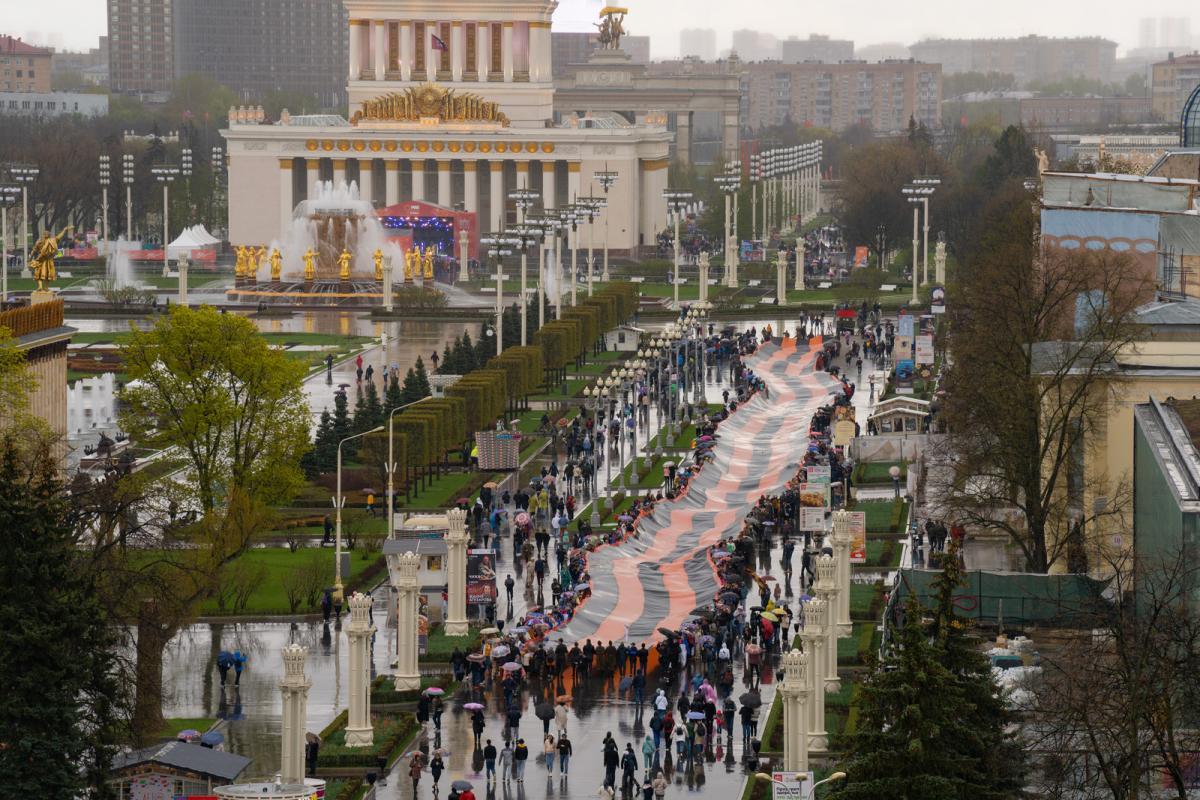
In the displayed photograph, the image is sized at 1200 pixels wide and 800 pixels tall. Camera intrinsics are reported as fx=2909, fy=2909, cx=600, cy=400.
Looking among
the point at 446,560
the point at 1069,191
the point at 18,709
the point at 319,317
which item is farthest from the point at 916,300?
the point at 18,709

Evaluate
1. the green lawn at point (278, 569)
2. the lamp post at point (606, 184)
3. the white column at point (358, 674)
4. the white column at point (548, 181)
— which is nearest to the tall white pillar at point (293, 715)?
the white column at point (358, 674)

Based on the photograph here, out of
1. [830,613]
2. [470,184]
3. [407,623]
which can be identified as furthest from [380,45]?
[830,613]

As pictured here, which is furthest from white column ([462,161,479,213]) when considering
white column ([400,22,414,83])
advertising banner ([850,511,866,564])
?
advertising banner ([850,511,866,564])

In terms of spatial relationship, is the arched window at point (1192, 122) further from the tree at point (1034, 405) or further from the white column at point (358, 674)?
the white column at point (358, 674)

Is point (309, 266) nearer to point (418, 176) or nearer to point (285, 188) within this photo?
point (285, 188)

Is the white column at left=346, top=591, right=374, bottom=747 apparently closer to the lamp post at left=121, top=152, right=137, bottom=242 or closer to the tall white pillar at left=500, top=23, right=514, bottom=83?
the lamp post at left=121, top=152, right=137, bottom=242

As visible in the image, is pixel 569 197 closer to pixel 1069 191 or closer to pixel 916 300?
pixel 916 300
